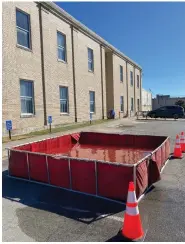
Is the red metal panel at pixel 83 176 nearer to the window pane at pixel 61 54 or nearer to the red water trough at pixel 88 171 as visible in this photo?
the red water trough at pixel 88 171

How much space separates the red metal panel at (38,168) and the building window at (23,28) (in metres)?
10.2

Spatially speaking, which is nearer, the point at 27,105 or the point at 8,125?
the point at 8,125

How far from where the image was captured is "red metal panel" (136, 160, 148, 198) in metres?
4.69

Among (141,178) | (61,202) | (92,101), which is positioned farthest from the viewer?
(92,101)

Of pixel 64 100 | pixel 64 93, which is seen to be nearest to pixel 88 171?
pixel 64 100

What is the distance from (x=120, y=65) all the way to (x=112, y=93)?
5173mm

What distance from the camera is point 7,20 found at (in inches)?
499

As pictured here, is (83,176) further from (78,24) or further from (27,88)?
(78,24)

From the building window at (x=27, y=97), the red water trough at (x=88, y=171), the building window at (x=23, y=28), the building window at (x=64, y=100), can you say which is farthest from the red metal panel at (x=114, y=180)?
the building window at (x=64, y=100)

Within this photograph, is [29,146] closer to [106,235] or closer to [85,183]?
[85,183]

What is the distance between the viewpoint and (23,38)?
1419 cm

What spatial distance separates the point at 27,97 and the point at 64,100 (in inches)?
176

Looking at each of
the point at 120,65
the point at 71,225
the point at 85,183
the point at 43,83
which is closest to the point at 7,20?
the point at 43,83

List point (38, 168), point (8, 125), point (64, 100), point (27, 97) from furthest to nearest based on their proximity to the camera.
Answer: point (64, 100) < point (27, 97) < point (8, 125) < point (38, 168)
